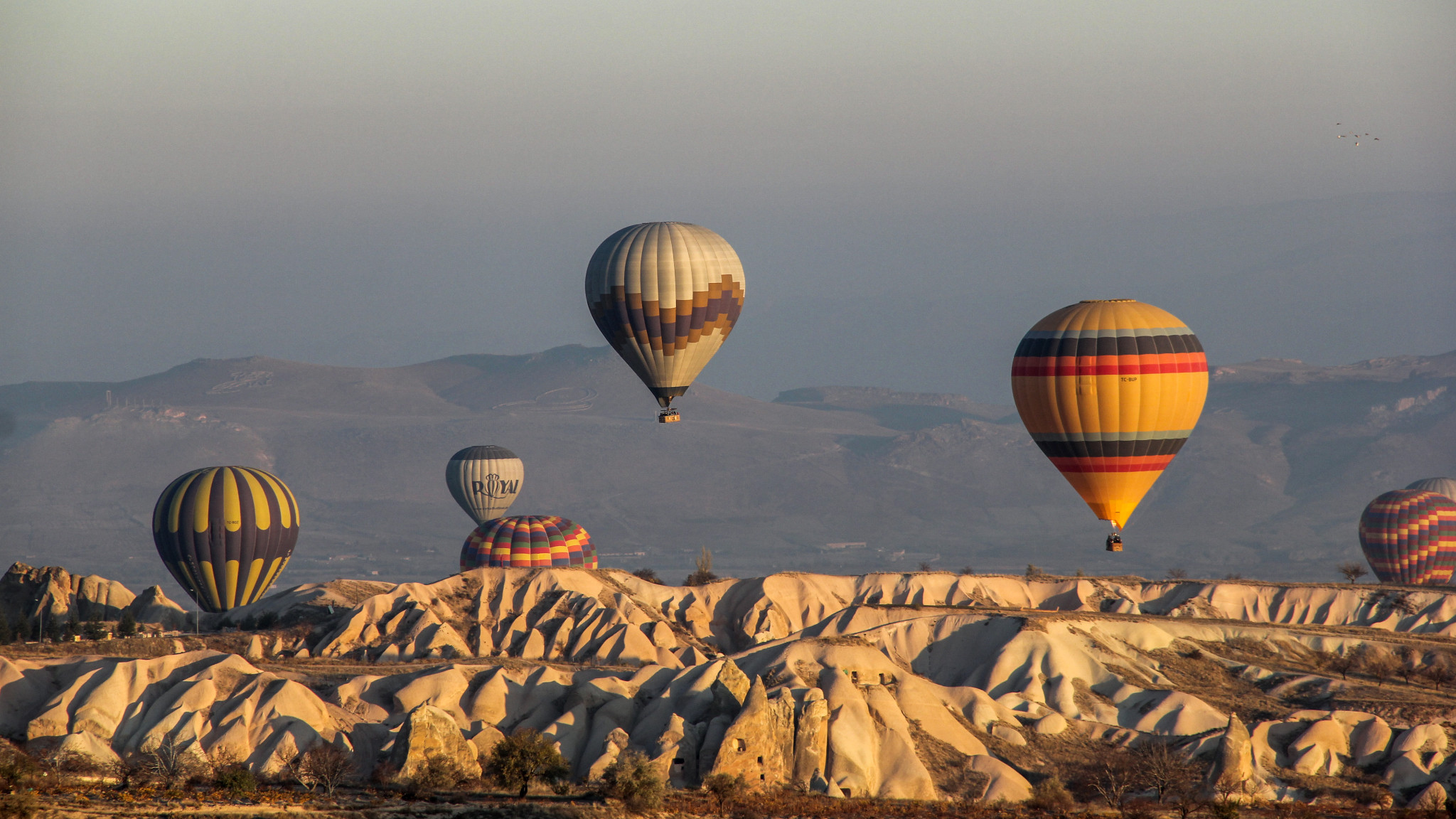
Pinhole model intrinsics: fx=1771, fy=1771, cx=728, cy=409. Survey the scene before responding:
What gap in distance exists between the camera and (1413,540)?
146m

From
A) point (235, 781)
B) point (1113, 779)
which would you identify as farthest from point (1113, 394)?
point (235, 781)

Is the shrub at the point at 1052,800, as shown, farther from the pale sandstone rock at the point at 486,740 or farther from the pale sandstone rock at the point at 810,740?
the pale sandstone rock at the point at 486,740

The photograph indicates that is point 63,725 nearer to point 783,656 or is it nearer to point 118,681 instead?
point 118,681

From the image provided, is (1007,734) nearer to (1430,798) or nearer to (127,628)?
(1430,798)

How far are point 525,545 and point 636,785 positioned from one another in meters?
57.4

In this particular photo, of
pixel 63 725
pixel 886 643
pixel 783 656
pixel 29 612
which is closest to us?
pixel 63 725

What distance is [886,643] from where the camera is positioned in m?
93.2

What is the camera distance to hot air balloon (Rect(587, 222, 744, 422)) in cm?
9606

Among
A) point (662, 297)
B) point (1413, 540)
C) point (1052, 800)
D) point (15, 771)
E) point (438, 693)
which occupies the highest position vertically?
point (662, 297)

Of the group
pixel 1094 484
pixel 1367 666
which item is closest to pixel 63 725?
pixel 1094 484

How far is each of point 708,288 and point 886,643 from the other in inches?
851

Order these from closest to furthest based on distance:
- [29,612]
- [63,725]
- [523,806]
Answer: [523,806] < [63,725] < [29,612]

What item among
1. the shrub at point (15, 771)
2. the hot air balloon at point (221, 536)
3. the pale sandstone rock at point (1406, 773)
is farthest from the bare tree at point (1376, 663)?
the shrub at point (15, 771)

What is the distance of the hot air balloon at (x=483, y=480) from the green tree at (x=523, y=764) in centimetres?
9652
